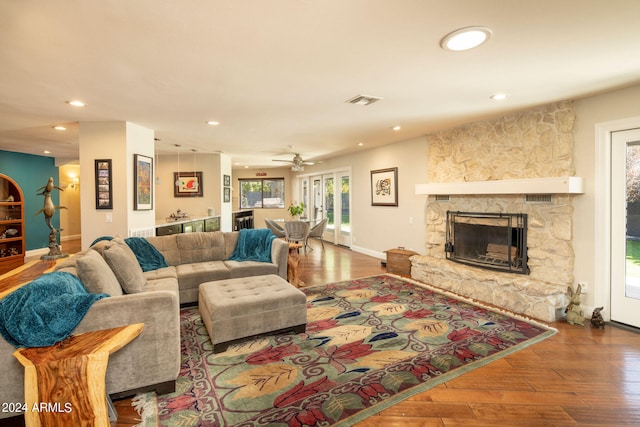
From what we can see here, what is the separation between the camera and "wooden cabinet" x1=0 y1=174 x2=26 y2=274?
6168 mm

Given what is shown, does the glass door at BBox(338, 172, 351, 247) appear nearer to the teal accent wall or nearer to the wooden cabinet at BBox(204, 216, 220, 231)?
the wooden cabinet at BBox(204, 216, 220, 231)

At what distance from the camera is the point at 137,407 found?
2.03 meters

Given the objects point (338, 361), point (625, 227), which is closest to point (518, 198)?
point (625, 227)

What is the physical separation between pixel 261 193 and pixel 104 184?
297 inches

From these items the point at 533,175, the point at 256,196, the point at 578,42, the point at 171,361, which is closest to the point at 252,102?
the point at 171,361

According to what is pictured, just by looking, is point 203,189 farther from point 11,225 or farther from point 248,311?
point 248,311

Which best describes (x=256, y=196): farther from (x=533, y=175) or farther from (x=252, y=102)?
(x=533, y=175)

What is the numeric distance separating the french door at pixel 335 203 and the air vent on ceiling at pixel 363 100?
470 cm

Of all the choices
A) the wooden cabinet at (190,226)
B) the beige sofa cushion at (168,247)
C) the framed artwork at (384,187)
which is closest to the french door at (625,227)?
the framed artwork at (384,187)

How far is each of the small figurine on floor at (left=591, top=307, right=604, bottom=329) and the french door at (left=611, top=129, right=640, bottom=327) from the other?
0.23 metres

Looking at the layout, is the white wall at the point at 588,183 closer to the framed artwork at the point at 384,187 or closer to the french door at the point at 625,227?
the french door at the point at 625,227

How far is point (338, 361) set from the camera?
2553mm

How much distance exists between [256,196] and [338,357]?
9885mm

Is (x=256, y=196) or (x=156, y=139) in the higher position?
(x=156, y=139)
